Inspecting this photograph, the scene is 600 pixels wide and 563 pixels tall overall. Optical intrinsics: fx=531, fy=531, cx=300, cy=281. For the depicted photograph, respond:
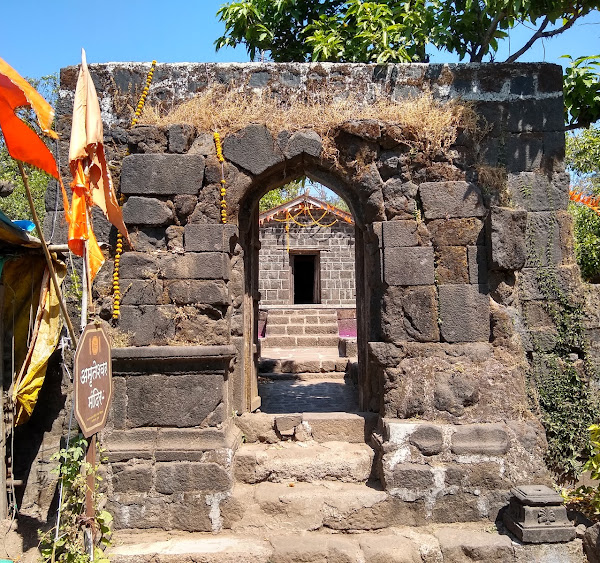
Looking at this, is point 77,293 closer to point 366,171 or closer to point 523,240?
point 366,171

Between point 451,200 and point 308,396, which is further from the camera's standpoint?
point 308,396

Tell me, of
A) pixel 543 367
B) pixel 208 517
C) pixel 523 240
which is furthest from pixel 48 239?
pixel 543 367

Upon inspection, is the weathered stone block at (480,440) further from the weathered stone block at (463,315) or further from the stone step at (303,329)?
the stone step at (303,329)

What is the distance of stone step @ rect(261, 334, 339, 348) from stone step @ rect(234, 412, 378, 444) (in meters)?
7.45

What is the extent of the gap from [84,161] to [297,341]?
376 inches

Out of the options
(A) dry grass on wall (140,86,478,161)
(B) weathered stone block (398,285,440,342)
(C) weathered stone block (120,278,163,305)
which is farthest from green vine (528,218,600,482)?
(C) weathered stone block (120,278,163,305)

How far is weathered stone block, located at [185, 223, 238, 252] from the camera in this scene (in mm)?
4789

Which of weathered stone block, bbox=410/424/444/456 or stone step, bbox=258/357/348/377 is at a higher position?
stone step, bbox=258/357/348/377

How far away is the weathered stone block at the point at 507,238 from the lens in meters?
4.69

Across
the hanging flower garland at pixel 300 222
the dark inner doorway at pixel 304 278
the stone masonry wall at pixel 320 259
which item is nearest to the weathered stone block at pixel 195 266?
the stone masonry wall at pixel 320 259

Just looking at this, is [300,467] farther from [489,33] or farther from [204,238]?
[489,33]

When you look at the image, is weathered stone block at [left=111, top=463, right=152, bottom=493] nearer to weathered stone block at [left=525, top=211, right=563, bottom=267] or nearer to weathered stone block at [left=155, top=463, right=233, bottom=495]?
weathered stone block at [left=155, top=463, right=233, bottom=495]

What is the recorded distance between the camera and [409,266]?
480 centimetres

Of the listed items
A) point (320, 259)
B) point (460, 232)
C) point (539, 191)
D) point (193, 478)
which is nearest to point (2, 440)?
point (193, 478)
